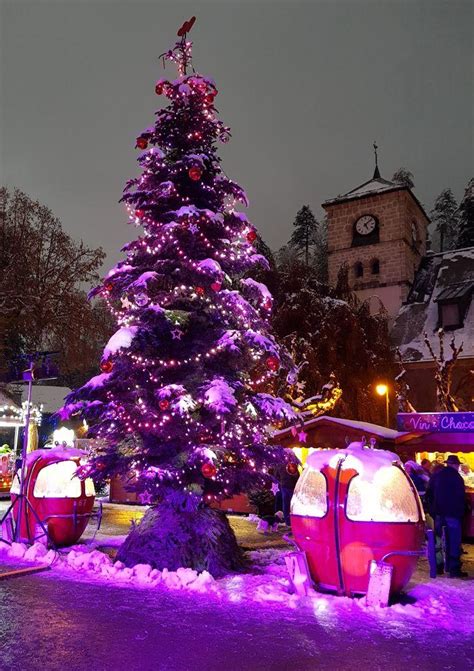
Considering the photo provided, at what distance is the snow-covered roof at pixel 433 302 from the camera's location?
106 feet

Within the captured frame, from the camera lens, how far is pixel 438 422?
56.4ft

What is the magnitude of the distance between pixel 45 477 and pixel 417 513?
6.98m

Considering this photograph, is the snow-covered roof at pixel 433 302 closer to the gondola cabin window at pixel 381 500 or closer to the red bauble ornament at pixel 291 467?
the red bauble ornament at pixel 291 467

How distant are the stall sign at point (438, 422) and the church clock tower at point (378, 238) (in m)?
24.4

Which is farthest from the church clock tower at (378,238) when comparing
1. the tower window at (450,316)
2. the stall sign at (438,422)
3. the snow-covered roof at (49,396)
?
the stall sign at (438,422)

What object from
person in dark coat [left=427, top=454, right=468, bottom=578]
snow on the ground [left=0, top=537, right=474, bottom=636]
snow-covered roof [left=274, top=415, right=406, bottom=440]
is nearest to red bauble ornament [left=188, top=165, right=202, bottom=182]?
snow on the ground [left=0, top=537, right=474, bottom=636]

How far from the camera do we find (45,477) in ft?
38.5

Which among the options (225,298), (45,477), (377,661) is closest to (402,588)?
(377,661)

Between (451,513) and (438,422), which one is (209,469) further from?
(438,422)

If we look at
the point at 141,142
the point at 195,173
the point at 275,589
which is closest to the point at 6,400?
the point at 141,142

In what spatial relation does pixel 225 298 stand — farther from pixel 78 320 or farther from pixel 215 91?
pixel 78 320

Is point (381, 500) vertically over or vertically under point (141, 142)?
under

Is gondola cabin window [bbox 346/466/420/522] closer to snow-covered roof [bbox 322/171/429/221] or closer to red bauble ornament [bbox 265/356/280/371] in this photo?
red bauble ornament [bbox 265/356/280/371]

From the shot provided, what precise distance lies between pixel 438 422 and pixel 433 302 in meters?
19.5
